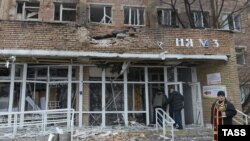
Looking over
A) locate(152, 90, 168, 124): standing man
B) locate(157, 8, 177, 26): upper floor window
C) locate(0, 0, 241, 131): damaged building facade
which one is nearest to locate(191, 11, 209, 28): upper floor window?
locate(157, 8, 177, 26): upper floor window

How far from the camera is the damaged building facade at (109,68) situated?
1189cm

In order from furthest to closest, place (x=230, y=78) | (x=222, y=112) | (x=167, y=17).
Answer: (x=167, y=17) → (x=230, y=78) → (x=222, y=112)

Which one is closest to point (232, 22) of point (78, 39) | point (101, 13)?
point (101, 13)

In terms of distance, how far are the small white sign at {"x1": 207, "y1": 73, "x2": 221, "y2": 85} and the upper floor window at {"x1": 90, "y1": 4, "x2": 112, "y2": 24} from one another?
682cm

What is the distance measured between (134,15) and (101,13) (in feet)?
6.55

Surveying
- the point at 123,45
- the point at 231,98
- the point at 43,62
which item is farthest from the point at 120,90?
the point at 231,98

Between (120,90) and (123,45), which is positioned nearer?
(123,45)

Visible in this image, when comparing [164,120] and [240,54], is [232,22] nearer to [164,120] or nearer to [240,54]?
[240,54]

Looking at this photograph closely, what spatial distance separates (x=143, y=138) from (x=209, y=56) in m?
4.89

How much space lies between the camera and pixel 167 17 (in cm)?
1884

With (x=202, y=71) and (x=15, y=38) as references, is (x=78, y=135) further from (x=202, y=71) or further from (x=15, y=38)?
(x=202, y=71)

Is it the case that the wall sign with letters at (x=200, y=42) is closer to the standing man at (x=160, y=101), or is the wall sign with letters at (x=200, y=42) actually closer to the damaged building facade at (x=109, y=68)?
the damaged building facade at (x=109, y=68)

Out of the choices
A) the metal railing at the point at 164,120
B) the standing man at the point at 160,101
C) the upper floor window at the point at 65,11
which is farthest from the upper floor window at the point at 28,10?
the metal railing at the point at 164,120

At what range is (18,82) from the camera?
42.1 feet
